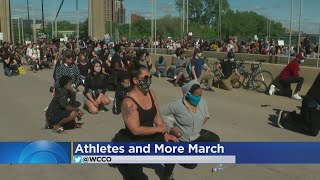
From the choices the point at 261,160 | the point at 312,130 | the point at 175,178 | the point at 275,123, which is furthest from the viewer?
the point at 275,123

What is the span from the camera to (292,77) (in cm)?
1392

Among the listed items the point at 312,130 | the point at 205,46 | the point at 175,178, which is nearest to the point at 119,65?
the point at 312,130

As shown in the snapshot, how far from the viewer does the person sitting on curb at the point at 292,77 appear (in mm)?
13766

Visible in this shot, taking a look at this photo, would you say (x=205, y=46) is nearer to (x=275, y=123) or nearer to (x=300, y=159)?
(x=275, y=123)

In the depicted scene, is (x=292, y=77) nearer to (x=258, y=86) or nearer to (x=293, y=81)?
(x=293, y=81)

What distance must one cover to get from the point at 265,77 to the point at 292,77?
179cm

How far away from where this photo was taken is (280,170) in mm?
6820

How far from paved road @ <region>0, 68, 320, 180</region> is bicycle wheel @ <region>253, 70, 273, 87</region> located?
0.73m

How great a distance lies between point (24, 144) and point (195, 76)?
10.8 metres

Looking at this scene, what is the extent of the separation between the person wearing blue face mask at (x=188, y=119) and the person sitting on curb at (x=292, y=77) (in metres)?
8.43

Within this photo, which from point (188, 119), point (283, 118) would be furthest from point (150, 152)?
point (283, 118)

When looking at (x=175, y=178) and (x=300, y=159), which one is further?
(x=175, y=178)

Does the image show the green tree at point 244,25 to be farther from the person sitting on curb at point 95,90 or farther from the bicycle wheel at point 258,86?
the person sitting on curb at point 95,90

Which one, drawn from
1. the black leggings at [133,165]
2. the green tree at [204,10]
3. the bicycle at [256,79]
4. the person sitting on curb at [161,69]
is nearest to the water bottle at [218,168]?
the black leggings at [133,165]
